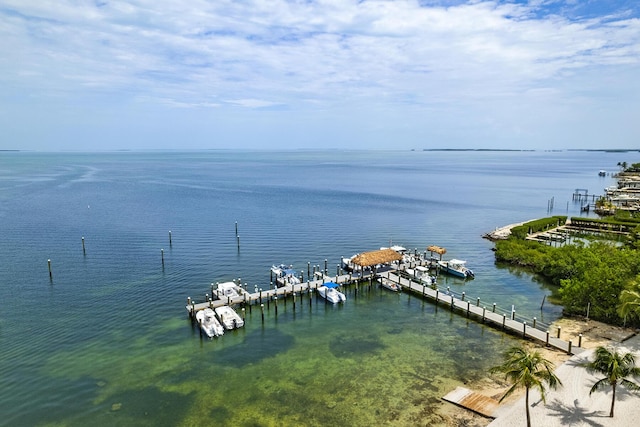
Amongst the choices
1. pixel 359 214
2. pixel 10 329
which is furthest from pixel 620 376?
pixel 359 214

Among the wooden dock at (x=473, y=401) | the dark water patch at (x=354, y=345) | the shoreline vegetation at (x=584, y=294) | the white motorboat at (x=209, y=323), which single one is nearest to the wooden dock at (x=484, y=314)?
the shoreline vegetation at (x=584, y=294)

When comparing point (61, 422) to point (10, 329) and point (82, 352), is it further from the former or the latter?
point (10, 329)

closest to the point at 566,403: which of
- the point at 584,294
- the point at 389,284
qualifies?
the point at 584,294

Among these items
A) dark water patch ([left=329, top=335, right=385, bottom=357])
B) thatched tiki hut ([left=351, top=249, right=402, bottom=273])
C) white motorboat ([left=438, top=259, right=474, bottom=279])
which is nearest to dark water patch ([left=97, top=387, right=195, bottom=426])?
dark water patch ([left=329, top=335, right=385, bottom=357])

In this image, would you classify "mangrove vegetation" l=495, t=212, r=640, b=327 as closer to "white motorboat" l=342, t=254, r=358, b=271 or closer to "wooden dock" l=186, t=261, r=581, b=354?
"wooden dock" l=186, t=261, r=581, b=354

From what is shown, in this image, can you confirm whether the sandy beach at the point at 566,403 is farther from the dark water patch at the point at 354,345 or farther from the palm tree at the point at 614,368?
the dark water patch at the point at 354,345

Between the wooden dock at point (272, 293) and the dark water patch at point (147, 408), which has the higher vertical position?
the wooden dock at point (272, 293)
